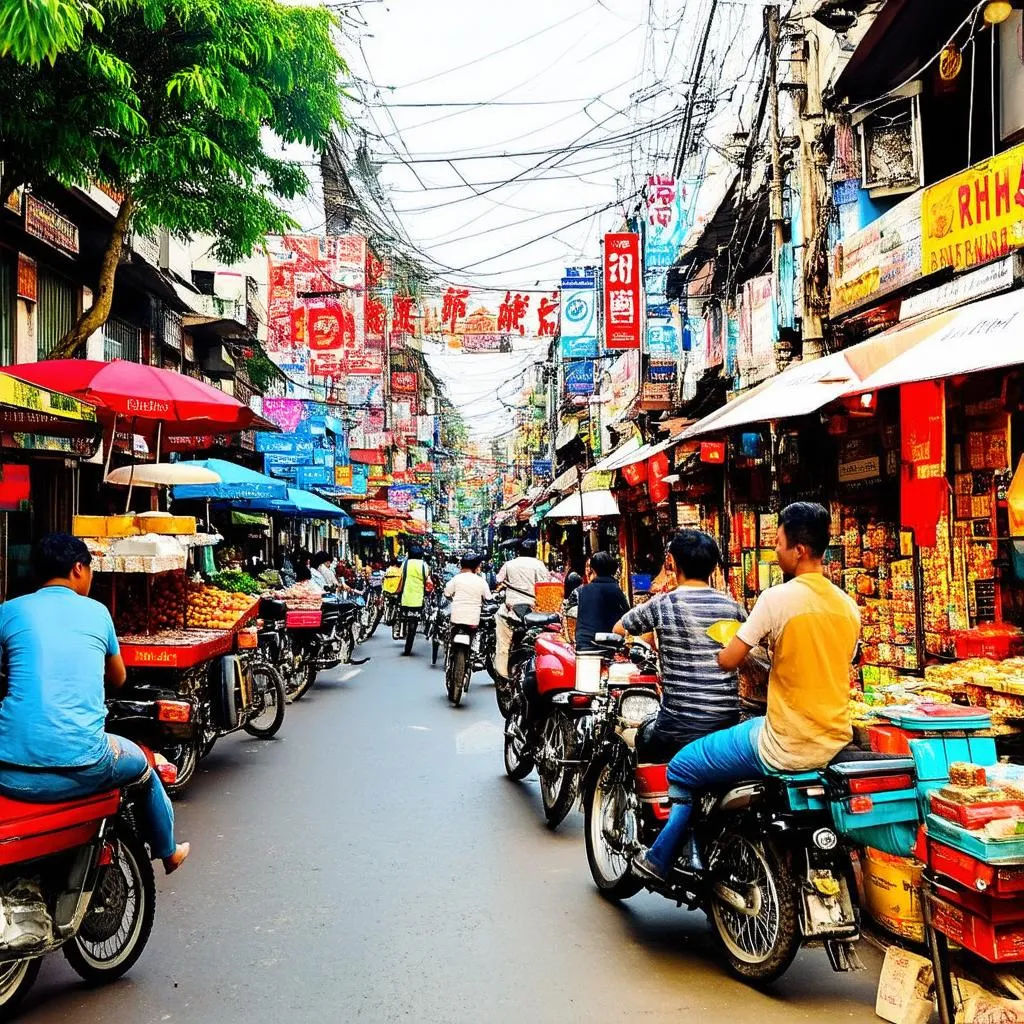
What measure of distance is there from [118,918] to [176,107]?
23.9 feet

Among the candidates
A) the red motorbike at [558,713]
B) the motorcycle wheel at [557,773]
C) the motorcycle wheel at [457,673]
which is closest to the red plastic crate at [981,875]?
the red motorbike at [558,713]

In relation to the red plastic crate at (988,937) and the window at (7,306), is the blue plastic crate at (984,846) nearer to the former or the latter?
the red plastic crate at (988,937)

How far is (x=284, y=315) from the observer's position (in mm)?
19688

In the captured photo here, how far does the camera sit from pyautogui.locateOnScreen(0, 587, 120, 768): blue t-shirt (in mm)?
3953

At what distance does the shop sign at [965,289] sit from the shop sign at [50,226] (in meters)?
10.5

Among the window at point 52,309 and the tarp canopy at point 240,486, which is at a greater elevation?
the window at point 52,309

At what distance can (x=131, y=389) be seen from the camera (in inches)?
347

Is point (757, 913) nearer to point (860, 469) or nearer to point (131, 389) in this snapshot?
point (860, 469)

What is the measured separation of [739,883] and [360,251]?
18.6 meters

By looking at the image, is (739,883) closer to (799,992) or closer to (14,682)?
(799,992)

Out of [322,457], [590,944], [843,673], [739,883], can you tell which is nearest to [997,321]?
[843,673]

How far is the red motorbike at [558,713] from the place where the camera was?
621cm

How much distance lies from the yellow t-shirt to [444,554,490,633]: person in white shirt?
9.04 metres

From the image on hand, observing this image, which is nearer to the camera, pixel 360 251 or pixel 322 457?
pixel 360 251
